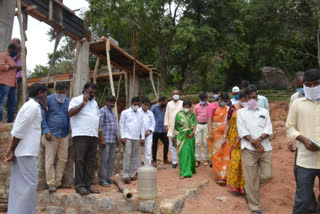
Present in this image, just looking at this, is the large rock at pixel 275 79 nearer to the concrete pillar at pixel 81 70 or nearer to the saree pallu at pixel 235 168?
the concrete pillar at pixel 81 70

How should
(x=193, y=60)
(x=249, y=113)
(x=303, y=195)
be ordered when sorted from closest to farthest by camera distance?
(x=303, y=195) < (x=249, y=113) < (x=193, y=60)

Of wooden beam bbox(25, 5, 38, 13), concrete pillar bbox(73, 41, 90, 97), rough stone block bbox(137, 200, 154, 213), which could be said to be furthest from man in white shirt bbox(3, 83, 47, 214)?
concrete pillar bbox(73, 41, 90, 97)

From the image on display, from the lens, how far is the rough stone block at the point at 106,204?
4.36m

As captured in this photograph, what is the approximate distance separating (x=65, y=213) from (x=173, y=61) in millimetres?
12755

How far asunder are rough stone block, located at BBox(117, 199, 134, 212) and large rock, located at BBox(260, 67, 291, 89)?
53.2ft

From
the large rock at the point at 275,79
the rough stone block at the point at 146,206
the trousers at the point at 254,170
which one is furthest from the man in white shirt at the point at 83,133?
the large rock at the point at 275,79

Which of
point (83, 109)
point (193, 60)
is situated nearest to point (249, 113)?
point (83, 109)

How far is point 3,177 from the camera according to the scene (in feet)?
16.3

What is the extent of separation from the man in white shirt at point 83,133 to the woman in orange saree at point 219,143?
232 cm

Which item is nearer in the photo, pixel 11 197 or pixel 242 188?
pixel 11 197

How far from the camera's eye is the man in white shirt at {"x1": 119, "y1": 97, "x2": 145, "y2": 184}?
17.6 ft

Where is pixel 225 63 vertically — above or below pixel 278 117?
above

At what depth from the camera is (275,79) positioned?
61.2 feet

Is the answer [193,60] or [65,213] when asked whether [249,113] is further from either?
[193,60]
